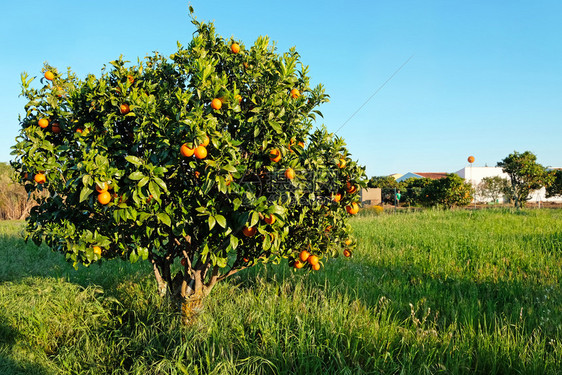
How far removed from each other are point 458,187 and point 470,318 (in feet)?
55.6

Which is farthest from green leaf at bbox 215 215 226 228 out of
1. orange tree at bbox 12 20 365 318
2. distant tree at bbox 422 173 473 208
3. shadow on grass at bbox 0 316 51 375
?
distant tree at bbox 422 173 473 208

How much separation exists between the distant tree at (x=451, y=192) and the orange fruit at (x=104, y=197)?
19007 mm

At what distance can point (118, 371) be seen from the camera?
336cm

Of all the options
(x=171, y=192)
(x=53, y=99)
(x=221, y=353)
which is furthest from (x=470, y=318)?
(x=53, y=99)

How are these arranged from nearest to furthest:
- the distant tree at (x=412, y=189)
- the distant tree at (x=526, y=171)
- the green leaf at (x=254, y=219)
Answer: the green leaf at (x=254, y=219), the distant tree at (x=526, y=171), the distant tree at (x=412, y=189)

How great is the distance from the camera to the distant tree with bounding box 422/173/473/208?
1898 centimetres

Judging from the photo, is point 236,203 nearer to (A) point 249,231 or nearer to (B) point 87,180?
(A) point 249,231

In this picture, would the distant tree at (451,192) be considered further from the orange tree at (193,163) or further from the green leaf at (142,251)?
the green leaf at (142,251)

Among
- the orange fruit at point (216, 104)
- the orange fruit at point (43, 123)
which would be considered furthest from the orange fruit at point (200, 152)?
the orange fruit at point (43, 123)

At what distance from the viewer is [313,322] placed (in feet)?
11.3

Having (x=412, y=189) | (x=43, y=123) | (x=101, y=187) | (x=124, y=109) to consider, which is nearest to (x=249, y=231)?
(x=101, y=187)

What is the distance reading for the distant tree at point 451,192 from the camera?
62.3ft

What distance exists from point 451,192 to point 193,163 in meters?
18.7

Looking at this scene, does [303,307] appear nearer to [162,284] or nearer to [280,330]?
[280,330]
